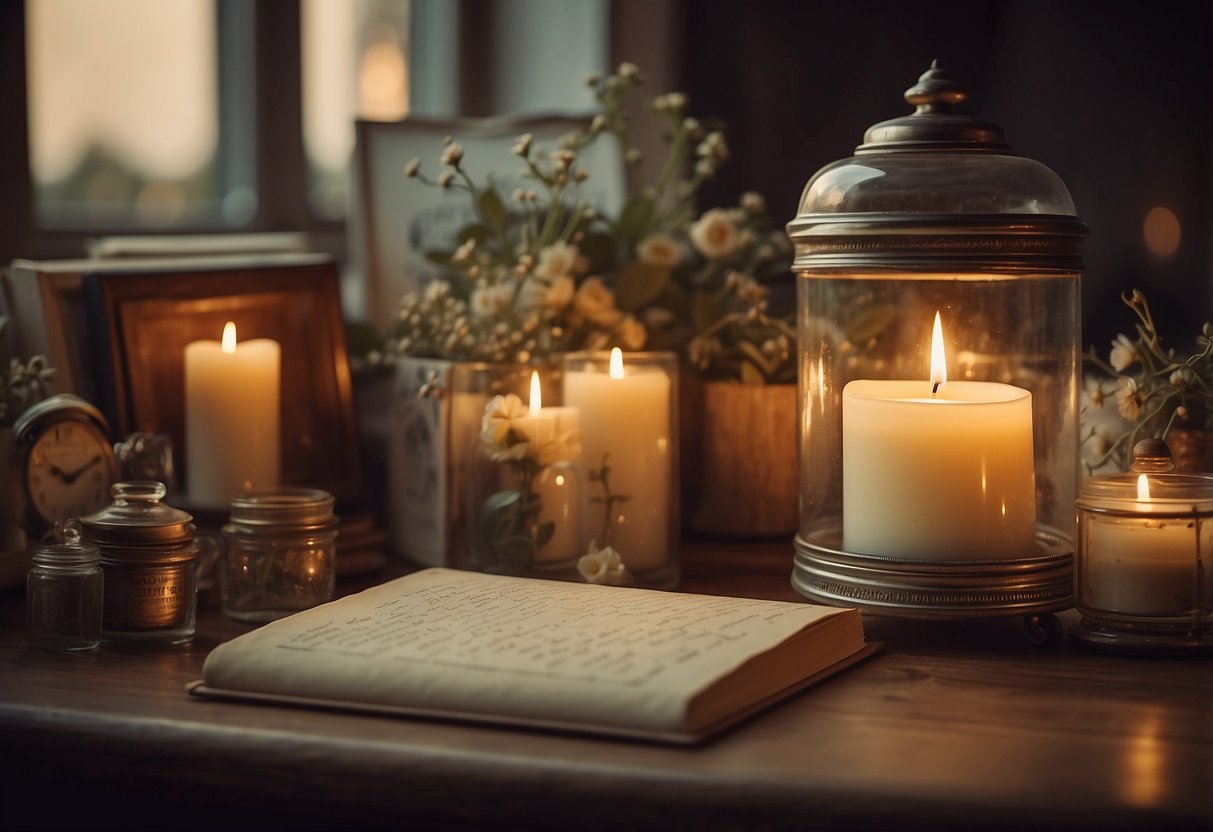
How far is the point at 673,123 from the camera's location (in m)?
→ 1.47

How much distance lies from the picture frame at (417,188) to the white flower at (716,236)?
0.77 ft

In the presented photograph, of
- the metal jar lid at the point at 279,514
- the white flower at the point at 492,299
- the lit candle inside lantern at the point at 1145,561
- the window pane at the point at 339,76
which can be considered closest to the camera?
the lit candle inside lantern at the point at 1145,561

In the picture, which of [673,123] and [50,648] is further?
[673,123]

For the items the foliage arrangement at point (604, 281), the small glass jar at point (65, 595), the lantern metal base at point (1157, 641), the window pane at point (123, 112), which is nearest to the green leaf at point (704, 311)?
the foliage arrangement at point (604, 281)

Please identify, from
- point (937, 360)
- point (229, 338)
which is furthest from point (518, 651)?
point (229, 338)

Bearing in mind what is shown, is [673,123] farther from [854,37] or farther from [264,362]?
[264,362]

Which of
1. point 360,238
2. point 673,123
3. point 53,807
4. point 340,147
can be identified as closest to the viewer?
point 53,807

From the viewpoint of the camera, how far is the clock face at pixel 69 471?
1.06 metres

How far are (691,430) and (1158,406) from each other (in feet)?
1.49

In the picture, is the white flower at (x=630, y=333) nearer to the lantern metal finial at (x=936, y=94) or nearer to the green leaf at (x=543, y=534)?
the green leaf at (x=543, y=534)

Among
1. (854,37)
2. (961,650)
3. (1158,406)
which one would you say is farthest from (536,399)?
(854,37)

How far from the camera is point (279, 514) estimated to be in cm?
105

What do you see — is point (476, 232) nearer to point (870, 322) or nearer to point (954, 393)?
point (870, 322)

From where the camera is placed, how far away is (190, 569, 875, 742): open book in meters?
0.76
